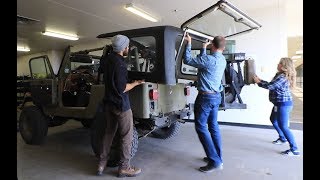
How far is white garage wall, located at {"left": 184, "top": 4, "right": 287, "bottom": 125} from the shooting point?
5.91m

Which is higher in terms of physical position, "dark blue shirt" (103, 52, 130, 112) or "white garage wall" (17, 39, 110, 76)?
"white garage wall" (17, 39, 110, 76)

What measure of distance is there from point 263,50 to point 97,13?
4.31 meters

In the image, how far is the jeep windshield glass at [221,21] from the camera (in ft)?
9.10

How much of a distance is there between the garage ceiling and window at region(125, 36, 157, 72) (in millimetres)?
2451

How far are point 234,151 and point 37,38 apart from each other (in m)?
9.40

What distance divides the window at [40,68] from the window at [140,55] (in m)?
1.91

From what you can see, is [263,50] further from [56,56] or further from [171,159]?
[56,56]

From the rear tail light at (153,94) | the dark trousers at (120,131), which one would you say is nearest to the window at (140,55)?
the rear tail light at (153,94)

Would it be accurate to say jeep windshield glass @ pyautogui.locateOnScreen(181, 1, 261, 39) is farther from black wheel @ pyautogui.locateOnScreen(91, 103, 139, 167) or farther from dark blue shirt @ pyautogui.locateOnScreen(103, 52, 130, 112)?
black wheel @ pyautogui.locateOnScreen(91, 103, 139, 167)

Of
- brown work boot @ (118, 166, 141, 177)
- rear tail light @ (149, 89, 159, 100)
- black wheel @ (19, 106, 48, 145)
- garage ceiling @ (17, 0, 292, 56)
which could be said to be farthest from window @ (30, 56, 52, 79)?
brown work boot @ (118, 166, 141, 177)

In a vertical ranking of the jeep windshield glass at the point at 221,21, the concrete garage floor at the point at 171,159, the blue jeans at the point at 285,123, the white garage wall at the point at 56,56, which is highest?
the white garage wall at the point at 56,56

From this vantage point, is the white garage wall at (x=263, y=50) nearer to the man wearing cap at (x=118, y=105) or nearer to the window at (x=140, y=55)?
the window at (x=140, y=55)
